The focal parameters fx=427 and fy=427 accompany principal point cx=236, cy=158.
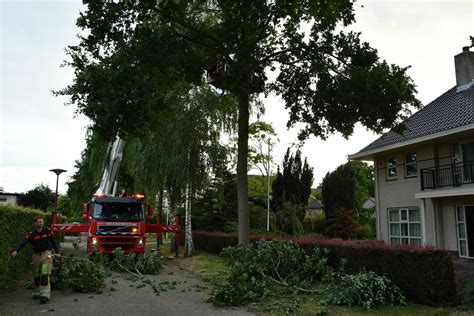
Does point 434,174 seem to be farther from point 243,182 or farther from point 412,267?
point 412,267

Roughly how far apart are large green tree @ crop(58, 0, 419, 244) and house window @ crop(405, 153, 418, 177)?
28.9ft

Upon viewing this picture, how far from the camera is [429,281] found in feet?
29.1

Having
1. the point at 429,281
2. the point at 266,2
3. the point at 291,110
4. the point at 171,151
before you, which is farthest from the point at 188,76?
the point at 429,281

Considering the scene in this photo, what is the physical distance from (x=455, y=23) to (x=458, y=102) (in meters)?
7.23

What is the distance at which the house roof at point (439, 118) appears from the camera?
744 inches

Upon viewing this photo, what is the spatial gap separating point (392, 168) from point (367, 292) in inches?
609

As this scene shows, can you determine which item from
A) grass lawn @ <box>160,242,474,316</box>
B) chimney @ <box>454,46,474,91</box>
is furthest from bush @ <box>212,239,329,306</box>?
chimney @ <box>454,46,474,91</box>

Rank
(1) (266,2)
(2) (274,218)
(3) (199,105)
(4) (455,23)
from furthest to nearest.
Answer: (2) (274,218), (3) (199,105), (4) (455,23), (1) (266,2)

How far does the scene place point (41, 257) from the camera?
9.63 metres

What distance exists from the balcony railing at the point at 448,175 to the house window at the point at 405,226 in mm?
1873

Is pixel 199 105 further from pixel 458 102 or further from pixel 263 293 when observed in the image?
pixel 458 102

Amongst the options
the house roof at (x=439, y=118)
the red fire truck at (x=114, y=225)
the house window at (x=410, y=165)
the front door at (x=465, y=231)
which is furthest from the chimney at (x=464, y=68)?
the red fire truck at (x=114, y=225)

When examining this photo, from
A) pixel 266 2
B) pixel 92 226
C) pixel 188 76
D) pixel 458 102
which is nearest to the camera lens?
pixel 266 2

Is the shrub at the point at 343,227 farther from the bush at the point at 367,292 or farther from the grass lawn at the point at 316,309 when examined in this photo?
the bush at the point at 367,292
